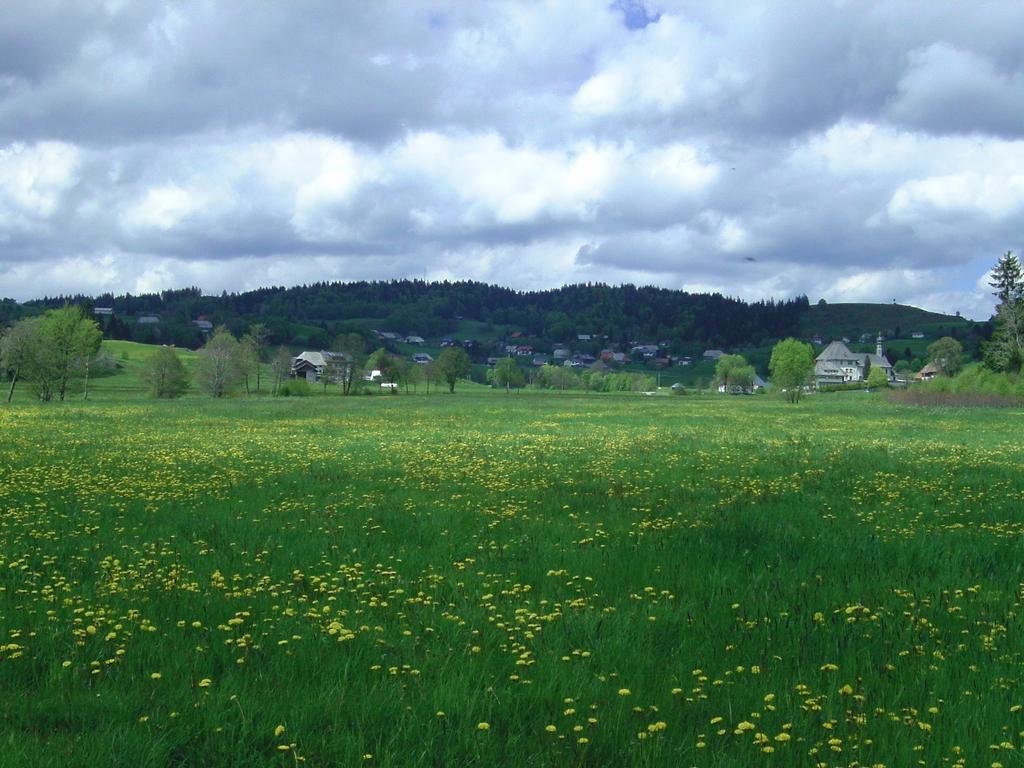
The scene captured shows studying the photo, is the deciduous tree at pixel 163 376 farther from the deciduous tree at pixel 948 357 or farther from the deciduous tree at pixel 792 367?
the deciduous tree at pixel 948 357

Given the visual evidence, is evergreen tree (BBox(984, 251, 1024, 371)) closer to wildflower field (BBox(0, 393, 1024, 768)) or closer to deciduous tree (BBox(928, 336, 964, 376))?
deciduous tree (BBox(928, 336, 964, 376))

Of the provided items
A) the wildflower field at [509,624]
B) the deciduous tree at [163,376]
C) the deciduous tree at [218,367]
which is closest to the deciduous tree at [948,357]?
the deciduous tree at [218,367]

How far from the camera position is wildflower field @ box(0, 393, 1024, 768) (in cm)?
547

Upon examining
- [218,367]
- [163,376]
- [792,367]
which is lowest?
[163,376]

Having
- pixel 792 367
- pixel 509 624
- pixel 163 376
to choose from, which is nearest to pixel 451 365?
pixel 163 376

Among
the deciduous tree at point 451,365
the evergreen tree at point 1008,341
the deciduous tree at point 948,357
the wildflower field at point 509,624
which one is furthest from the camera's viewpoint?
the deciduous tree at point 948,357

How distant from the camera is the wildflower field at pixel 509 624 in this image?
5.47 metres

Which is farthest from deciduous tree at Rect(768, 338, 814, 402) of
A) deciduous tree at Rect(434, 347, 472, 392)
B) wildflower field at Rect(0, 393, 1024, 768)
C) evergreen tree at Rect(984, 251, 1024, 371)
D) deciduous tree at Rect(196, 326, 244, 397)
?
wildflower field at Rect(0, 393, 1024, 768)

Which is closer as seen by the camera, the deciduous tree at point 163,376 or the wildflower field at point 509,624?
the wildflower field at point 509,624

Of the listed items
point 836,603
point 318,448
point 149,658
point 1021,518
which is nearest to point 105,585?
point 149,658

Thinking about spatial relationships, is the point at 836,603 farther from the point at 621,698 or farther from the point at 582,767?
the point at 582,767

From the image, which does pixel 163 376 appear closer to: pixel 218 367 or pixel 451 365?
pixel 218 367

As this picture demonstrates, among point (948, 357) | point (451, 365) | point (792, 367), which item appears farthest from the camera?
point (948, 357)

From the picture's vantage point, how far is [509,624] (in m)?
7.80
